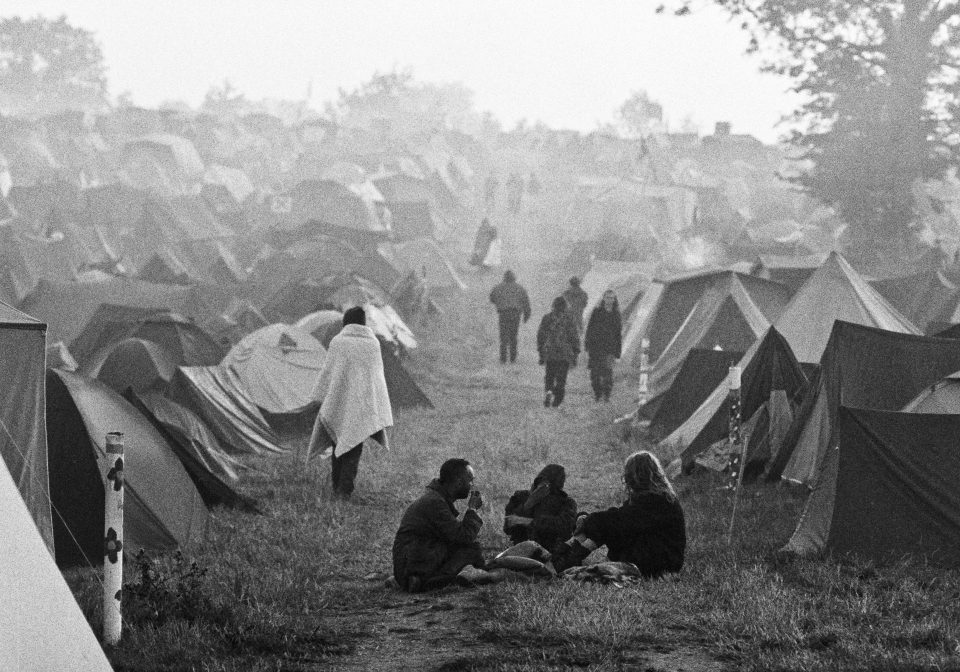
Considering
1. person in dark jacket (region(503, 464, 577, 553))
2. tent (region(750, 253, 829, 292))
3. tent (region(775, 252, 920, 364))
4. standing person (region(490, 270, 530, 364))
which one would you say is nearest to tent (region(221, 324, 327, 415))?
standing person (region(490, 270, 530, 364))

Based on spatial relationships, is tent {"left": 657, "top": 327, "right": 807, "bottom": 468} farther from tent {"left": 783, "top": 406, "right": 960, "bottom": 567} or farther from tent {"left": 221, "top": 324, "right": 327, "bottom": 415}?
tent {"left": 221, "top": 324, "right": 327, "bottom": 415}

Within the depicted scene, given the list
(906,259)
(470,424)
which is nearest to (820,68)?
(906,259)

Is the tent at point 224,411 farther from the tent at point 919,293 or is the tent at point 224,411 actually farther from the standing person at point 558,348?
the tent at point 919,293

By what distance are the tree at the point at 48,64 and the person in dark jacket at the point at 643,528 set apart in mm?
93672

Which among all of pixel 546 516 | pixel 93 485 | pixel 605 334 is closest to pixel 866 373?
pixel 546 516

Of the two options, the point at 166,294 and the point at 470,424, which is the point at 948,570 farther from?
the point at 166,294

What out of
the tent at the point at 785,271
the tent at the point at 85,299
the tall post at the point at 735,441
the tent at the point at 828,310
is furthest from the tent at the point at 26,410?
the tent at the point at 85,299

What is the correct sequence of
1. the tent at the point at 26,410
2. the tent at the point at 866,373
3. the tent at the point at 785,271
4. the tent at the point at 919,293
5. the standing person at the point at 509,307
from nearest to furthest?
the tent at the point at 26,410
the tent at the point at 866,373
the standing person at the point at 509,307
the tent at the point at 785,271
the tent at the point at 919,293

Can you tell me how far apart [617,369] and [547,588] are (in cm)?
1560

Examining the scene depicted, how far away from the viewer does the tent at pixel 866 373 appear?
1075 centimetres

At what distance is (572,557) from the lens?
300 inches

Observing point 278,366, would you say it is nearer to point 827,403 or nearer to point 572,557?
point 827,403

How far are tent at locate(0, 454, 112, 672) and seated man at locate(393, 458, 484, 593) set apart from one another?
2604 millimetres

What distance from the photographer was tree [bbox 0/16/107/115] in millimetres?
95000
